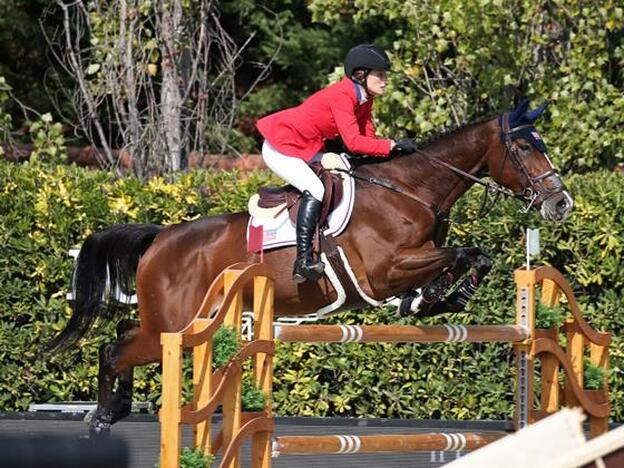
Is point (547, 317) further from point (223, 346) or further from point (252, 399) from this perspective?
point (223, 346)

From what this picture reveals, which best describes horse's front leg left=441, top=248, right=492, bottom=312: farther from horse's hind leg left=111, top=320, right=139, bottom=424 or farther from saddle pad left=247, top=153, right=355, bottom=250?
horse's hind leg left=111, top=320, right=139, bottom=424

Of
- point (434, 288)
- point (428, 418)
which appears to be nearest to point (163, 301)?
point (434, 288)

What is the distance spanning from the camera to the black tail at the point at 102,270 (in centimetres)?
773

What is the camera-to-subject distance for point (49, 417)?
9094mm

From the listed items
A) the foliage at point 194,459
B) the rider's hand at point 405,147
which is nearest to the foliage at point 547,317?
the rider's hand at point 405,147

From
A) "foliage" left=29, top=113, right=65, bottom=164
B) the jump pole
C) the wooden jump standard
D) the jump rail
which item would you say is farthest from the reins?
"foliage" left=29, top=113, right=65, bottom=164

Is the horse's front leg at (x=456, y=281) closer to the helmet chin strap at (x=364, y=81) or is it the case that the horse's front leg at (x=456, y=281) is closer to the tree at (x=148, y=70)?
the helmet chin strap at (x=364, y=81)

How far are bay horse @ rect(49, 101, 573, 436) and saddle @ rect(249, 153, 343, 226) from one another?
12 centimetres

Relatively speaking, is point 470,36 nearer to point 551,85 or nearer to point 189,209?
point 551,85

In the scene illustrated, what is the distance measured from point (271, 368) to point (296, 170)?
136 centimetres

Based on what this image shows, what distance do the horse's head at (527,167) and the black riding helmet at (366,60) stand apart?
0.71 m

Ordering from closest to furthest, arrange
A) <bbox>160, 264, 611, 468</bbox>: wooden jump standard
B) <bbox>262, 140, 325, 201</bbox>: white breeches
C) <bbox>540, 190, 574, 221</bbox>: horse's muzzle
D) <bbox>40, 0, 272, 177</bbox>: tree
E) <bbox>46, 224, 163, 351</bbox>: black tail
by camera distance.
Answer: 1. <bbox>160, 264, 611, 468</bbox>: wooden jump standard
2. <bbox>540, 190, 574, 221</bbox>: horse's muzzle
3. <bbox>262, 140, 325, 201</bbox>: white breeches
4. <bbox>46, 224, 163, 351</bbox>: black tail
5. <bbox>40, 0, 272, 177</bbox>: tree

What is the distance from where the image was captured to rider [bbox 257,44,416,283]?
6.82m

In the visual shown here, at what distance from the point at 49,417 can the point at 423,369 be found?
2.56m
